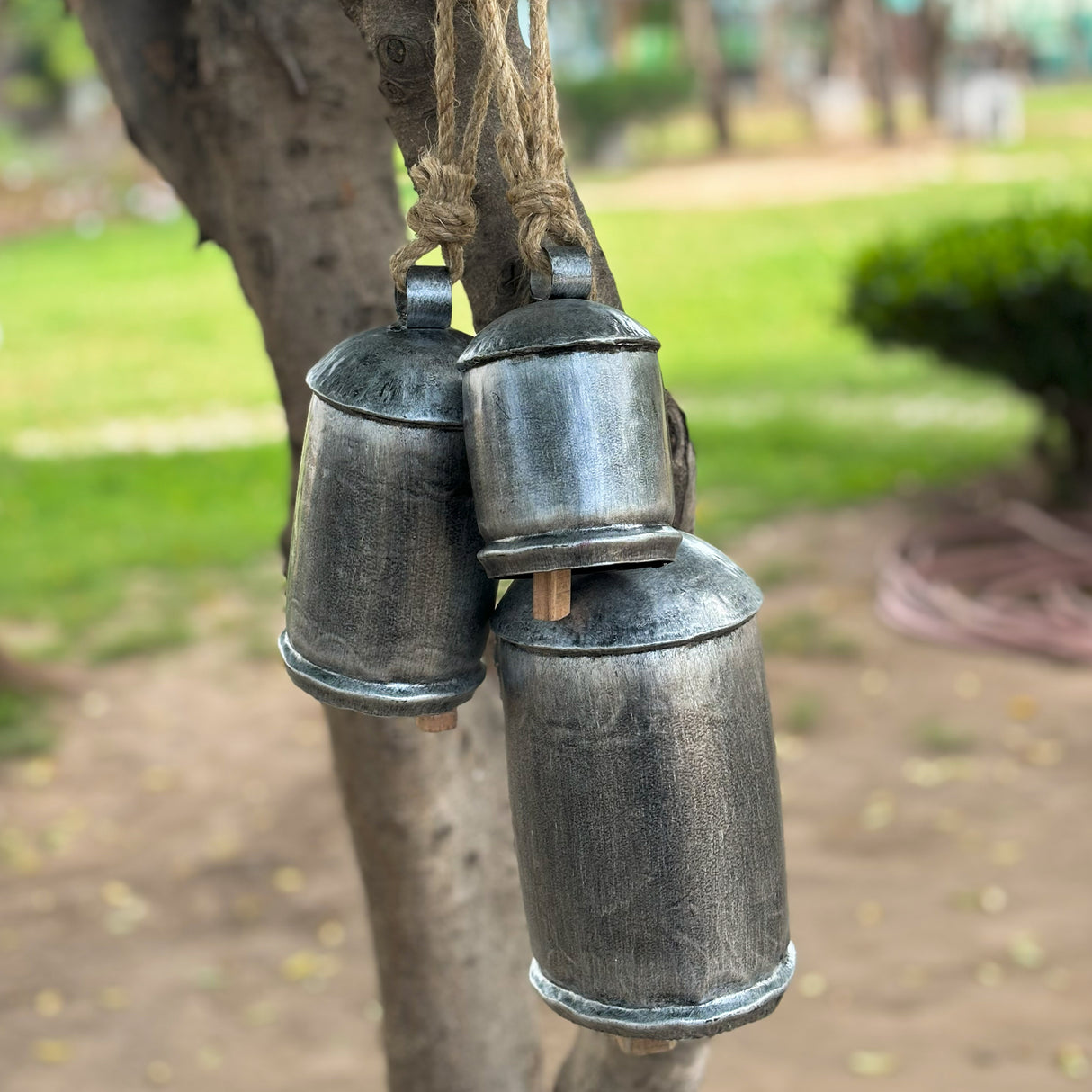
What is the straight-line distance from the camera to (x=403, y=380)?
3.90 feet

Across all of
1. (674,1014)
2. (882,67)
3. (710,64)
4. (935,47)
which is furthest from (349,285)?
(935,47)

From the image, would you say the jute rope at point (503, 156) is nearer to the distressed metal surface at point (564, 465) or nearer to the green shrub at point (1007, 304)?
the distressed metal surface at point (564, 465)

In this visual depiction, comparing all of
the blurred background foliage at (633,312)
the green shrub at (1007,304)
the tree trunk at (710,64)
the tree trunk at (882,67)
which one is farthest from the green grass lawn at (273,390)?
the tree trunk at (710,64)

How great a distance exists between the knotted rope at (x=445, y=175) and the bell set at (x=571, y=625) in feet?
0.10

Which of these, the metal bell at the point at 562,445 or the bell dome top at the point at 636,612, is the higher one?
the metal bell at the point at 562,445

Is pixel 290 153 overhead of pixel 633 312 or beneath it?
overhead

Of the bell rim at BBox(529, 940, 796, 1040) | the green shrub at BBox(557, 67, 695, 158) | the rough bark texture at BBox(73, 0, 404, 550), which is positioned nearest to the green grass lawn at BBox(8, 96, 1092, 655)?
the rough bark texture at BBox(73, 0, 404, 550)

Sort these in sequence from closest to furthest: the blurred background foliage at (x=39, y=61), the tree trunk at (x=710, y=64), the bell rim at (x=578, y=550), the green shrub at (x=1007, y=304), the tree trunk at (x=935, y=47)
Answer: the bell rim at (x=578, y=550) < the green shrub at (x=1007, y=304) < the blurred background foliage at (x=39, y=61) < the tree trunk at (x=935, y=47) < the tree trunk at (x=710, y=64)

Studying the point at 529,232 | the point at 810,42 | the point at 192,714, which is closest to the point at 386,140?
the point at 529,232

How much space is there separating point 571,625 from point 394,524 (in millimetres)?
185

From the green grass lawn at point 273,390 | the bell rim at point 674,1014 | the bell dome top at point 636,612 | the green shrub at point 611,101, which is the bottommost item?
the green grass lawn at point 273,390

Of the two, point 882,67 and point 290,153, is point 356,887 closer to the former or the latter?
point 290,153

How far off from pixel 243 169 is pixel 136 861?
9.53 feet

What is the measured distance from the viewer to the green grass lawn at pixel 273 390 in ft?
24.0
